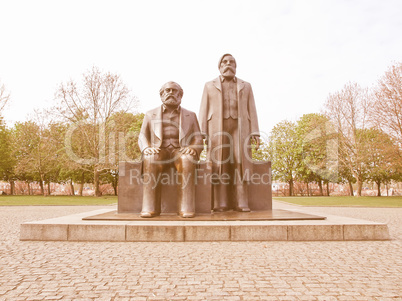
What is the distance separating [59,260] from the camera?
4852mm

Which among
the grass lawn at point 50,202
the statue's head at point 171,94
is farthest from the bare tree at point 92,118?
the statue's head at point 171,94

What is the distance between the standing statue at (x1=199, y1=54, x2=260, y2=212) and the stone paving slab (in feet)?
6.76

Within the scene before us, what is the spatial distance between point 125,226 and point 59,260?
1.59 m

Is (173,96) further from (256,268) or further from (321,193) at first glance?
(321,193)

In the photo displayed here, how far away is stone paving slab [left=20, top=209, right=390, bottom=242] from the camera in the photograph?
6242mm

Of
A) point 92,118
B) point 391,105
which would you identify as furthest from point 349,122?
point 92,118

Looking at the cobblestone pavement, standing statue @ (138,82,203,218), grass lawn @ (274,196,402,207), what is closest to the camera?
the cobblestone pavement

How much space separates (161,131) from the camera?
758cm

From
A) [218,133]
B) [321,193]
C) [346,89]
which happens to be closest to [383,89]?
[346,89]

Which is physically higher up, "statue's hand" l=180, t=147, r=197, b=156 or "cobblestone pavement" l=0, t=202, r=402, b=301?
"statue's hand" l=180, t=147, r=197, b=156

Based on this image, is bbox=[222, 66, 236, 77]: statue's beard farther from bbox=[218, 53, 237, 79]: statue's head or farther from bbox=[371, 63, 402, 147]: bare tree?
bbox=[371, 63, 402, 147]: bare tree

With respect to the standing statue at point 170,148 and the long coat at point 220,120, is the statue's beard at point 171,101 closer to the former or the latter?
the standing statue at point 170,148

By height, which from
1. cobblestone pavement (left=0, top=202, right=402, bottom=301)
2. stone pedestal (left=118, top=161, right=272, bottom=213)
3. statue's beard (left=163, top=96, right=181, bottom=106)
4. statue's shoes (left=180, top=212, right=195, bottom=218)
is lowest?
cobblestone pavement (left=0, top=202, right=402, bottom=301)

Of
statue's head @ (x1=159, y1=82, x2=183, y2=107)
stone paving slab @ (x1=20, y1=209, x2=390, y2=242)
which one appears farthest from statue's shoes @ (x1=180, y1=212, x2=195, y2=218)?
statue's head @ (x1=159, y1=82, x2=183, y2=107)
